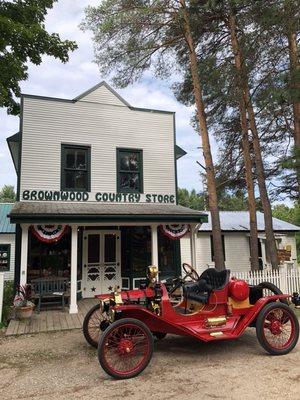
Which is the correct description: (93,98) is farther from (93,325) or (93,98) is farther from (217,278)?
(217,278)

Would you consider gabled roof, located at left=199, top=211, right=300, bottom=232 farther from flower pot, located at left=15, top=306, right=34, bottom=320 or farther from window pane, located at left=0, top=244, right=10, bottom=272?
flower pot, located at left=15, top=306, right=34, bottom=320

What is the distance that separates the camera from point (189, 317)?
5.85 m

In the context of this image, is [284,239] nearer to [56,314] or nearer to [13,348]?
[56,314]

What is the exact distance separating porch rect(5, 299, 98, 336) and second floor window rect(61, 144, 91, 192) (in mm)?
4192

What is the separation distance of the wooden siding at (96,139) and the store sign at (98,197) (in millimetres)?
161

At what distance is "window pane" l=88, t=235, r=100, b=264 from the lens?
40.6 ft

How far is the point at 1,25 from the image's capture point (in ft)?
32.9

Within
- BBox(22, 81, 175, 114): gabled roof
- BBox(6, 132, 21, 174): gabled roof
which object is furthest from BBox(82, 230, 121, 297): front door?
BBox(22, 81, 175, 114): gabled roof

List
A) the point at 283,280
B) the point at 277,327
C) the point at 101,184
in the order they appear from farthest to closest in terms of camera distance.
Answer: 1. the point at 101,184
2. the point at 283,280
3. the point at 277,327

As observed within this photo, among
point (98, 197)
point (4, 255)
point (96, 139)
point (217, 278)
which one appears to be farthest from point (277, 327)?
point (4, 255)

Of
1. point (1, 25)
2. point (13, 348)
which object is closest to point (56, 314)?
point (13, 348)

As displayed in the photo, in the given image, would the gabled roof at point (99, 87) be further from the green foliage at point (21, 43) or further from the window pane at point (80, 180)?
the window pane at point (80, 180)

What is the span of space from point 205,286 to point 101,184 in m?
7.10

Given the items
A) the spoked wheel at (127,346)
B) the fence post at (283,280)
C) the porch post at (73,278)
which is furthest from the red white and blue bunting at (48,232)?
the fence post at (283,280)
